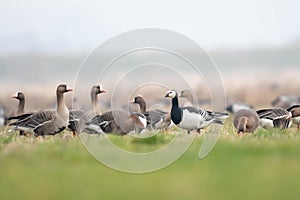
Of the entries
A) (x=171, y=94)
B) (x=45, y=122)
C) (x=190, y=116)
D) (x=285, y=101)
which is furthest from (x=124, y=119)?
(x=285, y=101)

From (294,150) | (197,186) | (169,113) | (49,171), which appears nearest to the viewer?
(197,186)

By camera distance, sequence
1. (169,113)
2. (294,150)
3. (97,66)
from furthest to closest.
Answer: (169,113), (97,66), (294,150)

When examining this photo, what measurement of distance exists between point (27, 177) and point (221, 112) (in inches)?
97.4

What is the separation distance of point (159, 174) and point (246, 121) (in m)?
1.89

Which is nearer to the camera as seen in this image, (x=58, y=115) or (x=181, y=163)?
(x=181, y=163)

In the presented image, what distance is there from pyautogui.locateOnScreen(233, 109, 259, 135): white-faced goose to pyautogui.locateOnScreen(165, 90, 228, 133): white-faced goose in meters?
0.23

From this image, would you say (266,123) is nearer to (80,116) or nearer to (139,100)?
(139,100)

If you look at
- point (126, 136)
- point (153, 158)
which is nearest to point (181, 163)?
point (153, 158)

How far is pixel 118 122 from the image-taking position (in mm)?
7391

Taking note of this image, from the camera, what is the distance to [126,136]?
281 inches

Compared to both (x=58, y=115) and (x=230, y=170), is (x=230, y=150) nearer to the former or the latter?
(x=230, y=170)

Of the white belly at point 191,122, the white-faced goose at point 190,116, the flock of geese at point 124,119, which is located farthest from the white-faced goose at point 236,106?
the white belly at point 191,122

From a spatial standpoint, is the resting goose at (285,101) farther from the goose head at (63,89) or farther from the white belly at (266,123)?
the goose head at (63,89)

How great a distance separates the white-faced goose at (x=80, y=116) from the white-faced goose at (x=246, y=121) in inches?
60.2
